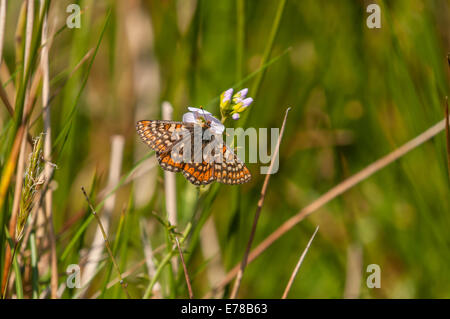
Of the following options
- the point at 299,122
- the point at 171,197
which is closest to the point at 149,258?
the point at 171,197

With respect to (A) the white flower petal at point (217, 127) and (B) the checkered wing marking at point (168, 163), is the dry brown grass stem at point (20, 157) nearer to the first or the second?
(B) the checkered wing marking at point (168, 163)

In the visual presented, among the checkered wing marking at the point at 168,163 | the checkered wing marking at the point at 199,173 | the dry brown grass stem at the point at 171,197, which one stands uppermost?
the checkered wing marking at the point at 168,163

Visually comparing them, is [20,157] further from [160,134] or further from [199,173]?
[199,173]

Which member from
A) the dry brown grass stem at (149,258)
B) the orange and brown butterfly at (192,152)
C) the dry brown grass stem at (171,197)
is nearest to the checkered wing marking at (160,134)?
the orange and brown butterfly at (192,152)

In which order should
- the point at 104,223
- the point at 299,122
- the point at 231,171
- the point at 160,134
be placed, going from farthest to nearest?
the point at 299,122, the point at 104,223, the point at 160,134, the point at 231,171

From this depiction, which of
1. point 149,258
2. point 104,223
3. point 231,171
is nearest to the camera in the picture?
point 231,171
